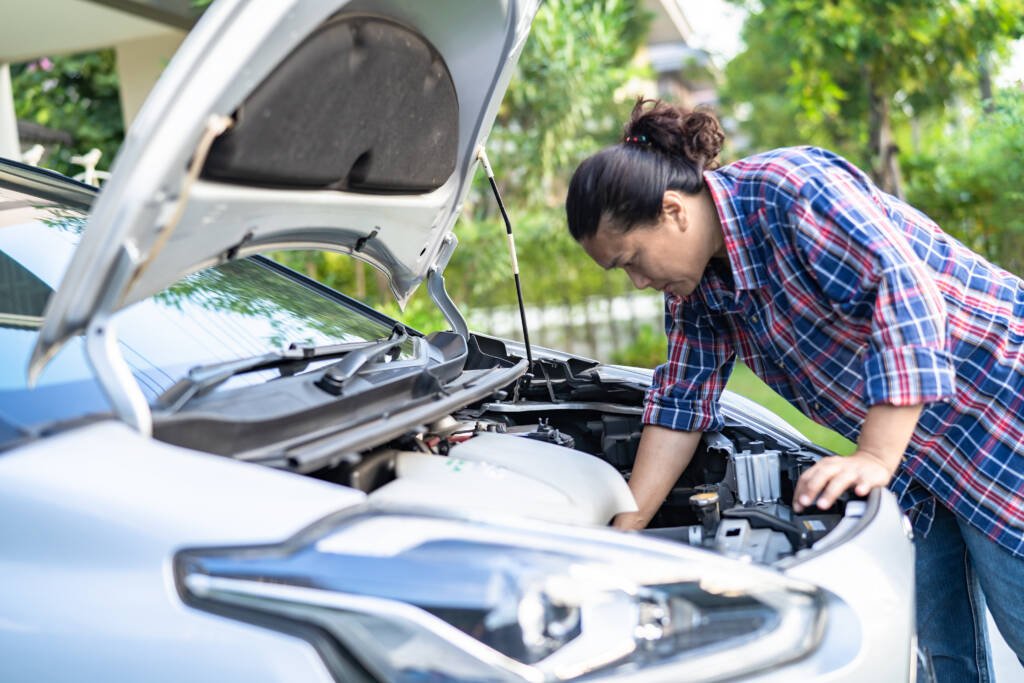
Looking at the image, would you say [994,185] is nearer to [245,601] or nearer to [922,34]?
[922,34]

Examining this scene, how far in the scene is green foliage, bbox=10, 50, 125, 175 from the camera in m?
8.70

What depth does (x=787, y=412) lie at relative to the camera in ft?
18.7

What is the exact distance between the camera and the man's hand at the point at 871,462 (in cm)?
150

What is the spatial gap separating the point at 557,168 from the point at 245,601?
7462 millimetres

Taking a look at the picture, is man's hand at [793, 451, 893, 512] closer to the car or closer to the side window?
Result: the car

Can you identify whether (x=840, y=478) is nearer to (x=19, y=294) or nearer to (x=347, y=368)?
(x=347, y=368)

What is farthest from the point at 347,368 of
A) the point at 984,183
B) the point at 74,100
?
the point at 74,100

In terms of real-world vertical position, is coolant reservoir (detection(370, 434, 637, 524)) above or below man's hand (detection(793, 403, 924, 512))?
below

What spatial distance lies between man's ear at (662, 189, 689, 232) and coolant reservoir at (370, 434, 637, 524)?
0.51 metres

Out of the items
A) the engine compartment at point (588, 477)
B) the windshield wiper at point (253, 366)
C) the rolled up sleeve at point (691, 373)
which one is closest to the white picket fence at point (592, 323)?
the engine compartment at point (588, 477)

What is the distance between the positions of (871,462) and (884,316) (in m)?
0.25

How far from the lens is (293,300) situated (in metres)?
2.23

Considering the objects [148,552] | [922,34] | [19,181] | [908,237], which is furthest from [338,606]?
[922,34]

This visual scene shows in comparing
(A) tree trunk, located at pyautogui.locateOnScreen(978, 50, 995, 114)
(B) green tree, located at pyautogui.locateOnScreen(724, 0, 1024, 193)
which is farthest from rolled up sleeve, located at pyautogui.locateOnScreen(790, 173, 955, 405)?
(B) green tree, located at pyautogui.locateOnScreen(724, 0, 1024, 193)
